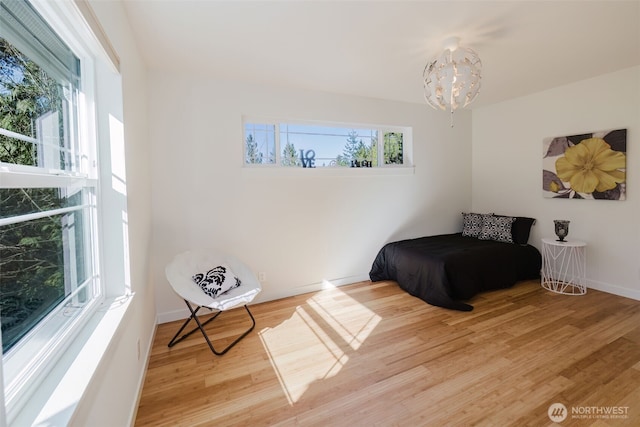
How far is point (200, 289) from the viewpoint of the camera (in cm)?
241

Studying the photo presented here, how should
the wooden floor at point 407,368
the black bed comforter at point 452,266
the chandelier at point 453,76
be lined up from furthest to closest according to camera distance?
the black bed comforter at point 452,266 < the chandelier at point 453,76 < the wooden floor at point 407,368

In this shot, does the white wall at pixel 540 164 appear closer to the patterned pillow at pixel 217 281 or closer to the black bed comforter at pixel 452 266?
the black bed comforter at pixel 452 266

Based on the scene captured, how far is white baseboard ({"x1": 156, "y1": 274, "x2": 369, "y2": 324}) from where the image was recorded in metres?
2.90

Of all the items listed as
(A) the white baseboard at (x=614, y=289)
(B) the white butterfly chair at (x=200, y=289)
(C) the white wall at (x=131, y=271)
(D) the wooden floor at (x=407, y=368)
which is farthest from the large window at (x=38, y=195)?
(A) the white baseboard at (x=614, y=289)

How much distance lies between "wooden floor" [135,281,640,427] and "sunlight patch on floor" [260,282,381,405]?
0.04ft

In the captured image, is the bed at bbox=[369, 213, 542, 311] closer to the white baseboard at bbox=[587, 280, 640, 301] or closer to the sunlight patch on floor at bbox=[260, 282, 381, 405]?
the white baseboard at bbox=[587, 280, 640, 301]

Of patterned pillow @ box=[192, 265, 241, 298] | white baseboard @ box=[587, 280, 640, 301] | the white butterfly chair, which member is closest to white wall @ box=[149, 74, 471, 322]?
the white butterfly chair

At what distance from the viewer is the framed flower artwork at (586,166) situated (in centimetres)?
317

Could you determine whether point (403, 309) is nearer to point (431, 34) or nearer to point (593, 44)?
point (431, 34)

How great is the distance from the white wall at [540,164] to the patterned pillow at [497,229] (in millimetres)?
377

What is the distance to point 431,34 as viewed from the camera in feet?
7.46

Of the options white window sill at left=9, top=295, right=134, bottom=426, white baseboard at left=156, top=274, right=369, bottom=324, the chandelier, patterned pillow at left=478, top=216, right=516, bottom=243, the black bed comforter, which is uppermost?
the chandelier

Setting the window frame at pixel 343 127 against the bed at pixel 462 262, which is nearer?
the bed at pixel 462 262

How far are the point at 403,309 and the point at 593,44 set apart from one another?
2.97 metres
